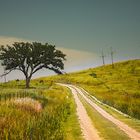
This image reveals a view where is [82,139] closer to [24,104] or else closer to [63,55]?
[24,104]

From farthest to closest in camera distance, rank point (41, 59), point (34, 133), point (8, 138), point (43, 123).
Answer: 1. point (41, 59)
2. point (43, 123)
3. point (34, 133)
4. point (8, 138)

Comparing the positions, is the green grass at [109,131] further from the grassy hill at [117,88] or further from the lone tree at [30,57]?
the lone tree at [30,57]

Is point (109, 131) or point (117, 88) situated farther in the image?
point (117, 88)

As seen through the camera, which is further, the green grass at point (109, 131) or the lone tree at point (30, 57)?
the lone tree at point (30, 57)

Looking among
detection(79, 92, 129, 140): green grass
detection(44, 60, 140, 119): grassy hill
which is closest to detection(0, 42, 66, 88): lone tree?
detection(44, 60, 140, 119): grassy hill

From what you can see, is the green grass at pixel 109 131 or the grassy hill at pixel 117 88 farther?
the grassy hill at pixel 117 88

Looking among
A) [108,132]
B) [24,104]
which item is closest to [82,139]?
[108,132]

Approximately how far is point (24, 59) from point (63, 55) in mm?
11091

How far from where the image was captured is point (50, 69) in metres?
78.4

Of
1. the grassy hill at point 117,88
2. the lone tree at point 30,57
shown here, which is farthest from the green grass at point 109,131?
the lone tree at point 30,57

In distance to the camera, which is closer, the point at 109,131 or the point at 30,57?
the point at 109,131

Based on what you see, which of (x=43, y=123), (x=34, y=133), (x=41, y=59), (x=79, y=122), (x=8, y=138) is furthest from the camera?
(x=41, y=59)

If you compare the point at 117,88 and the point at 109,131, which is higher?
the point at 117,88

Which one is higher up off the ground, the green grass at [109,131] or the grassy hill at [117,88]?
the grassy hill at [117,88]
